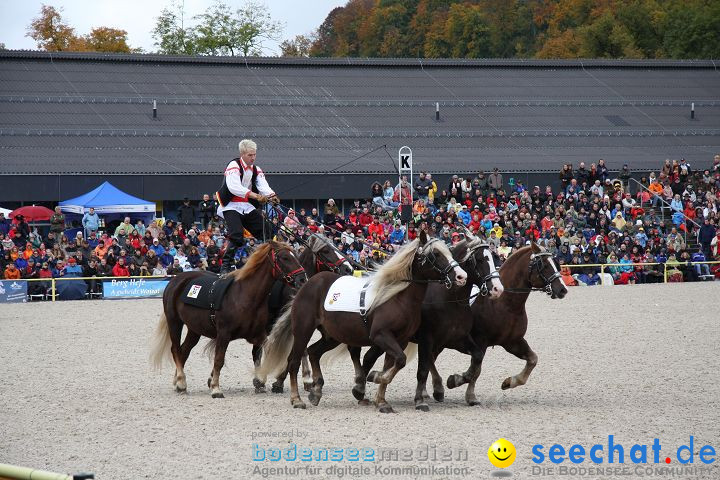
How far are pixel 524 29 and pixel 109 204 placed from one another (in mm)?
58190

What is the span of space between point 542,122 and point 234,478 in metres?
36.8

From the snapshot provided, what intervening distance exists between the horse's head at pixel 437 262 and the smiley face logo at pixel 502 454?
268cm

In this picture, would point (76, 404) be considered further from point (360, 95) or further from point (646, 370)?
point (360, 95)

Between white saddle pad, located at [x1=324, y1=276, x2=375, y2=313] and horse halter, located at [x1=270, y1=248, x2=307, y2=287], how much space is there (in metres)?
0.70

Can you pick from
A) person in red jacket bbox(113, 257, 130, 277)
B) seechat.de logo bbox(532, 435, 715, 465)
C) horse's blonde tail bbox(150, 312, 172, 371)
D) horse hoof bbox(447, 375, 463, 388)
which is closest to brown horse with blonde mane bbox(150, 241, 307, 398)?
horse's blonde tail bbox(150, 312, 172, 371)

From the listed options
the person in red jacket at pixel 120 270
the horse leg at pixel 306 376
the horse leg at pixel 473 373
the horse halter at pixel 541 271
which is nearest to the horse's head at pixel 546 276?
the horse halter at pixel 541 271

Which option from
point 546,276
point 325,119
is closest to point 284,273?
point 546,276

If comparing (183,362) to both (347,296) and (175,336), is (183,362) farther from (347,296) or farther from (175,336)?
(347,296)

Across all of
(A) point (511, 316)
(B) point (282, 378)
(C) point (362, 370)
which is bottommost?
(B) point (282, 378)

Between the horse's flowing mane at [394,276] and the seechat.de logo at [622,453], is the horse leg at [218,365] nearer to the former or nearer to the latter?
the horse's flowing mane at [394,276]

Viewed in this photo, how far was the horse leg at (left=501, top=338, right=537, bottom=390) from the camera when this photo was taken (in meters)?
11.4

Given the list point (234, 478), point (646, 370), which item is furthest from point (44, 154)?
point (234, 478)

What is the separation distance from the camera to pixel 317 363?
11.8m

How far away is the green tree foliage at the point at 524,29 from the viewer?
68.3 meters
